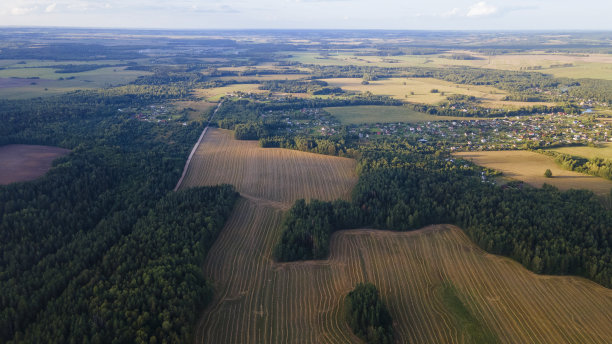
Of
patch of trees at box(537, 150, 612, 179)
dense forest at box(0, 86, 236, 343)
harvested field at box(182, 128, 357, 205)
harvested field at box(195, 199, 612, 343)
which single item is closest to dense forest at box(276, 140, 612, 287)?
harvested field at box(195, 199, 612, 343)

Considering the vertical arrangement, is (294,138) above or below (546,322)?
above

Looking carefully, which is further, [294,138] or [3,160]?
[294,138]

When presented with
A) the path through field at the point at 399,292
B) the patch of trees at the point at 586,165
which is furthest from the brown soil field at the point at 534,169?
the path through field at the point at 399,292

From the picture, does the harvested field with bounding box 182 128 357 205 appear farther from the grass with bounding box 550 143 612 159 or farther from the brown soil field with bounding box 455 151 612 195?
the grass with bounding box 550 143 612 159

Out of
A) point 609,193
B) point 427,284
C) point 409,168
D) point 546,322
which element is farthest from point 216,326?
point 609,193

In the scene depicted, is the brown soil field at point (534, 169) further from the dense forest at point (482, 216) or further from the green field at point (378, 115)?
the green field at point (378, 115)

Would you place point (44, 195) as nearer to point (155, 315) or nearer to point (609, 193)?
point (155, 315)
